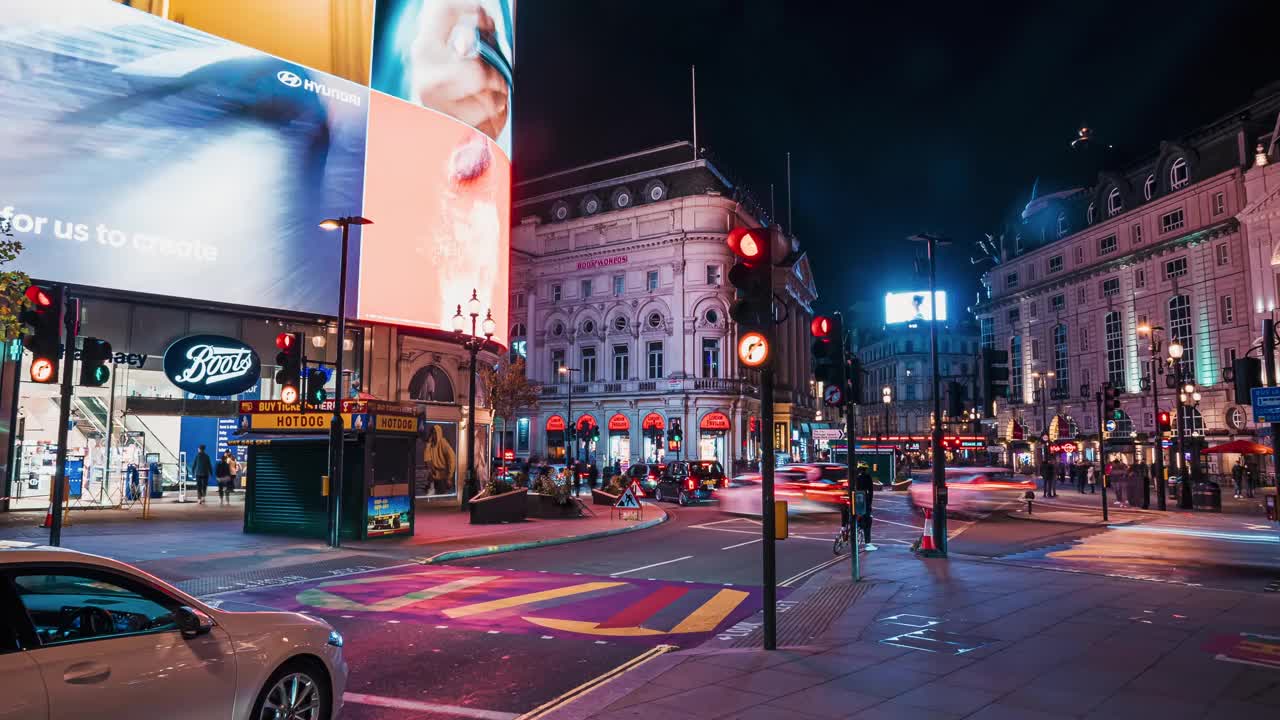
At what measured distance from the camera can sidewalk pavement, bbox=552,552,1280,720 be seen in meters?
6.44

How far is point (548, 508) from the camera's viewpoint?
2625 cm

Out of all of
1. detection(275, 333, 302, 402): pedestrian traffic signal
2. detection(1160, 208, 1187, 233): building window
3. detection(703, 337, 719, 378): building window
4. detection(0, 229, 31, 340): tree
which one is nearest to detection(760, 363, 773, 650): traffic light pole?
detection(0, 229, 31, 340): tree

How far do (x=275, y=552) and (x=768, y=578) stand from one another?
12283 mm

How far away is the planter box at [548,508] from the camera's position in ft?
84.6

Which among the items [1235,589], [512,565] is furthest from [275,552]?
[1235,589]

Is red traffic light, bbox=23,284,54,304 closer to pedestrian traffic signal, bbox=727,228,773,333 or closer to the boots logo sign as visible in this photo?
pedestrian traffic signal, bbox=727,228,773,333

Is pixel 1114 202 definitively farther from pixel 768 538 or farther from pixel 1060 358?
pixel 768 538

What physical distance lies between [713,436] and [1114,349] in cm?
3821

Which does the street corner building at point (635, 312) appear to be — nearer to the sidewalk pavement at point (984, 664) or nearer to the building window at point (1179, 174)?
the building window at point (1179, 174)

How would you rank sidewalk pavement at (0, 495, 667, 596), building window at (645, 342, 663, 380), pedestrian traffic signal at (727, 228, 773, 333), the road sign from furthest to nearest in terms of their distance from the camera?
building window at (645, 342, 663, 380) < the road sign < sidewalk pavement at (0, 495, 667, 596) < pedestrian traffic signal at (727, 228, 773, 333)

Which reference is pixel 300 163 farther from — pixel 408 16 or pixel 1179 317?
pixel 1179 317

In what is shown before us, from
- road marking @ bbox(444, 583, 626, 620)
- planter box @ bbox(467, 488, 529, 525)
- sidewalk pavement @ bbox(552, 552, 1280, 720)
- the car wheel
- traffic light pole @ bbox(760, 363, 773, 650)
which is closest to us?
the car wheel

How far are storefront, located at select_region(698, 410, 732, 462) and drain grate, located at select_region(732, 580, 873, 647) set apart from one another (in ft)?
158

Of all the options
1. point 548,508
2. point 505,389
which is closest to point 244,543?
point 548,508
